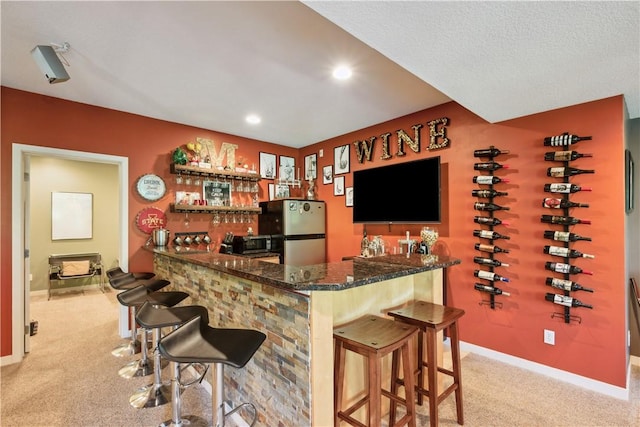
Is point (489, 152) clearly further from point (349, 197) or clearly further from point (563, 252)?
point (349, 197)

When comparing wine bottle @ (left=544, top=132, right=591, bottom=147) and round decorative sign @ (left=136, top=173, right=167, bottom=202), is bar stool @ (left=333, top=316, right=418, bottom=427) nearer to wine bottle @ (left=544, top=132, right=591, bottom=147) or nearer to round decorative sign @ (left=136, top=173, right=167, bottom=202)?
wine bottle @ (left=544, top=132, right=591, bottom=147)

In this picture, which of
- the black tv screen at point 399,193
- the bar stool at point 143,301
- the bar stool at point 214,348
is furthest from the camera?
the black tv screen at point 399,193

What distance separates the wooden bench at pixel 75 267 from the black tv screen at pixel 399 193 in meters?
5.14

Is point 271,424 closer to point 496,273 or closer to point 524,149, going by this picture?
point 496,273

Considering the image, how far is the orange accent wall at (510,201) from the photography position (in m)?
2.28

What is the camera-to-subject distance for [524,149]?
8.74 feet

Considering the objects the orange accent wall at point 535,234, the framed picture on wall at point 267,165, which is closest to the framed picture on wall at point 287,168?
the framed picture on wall at point 267,165

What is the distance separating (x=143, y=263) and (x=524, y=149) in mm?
4257

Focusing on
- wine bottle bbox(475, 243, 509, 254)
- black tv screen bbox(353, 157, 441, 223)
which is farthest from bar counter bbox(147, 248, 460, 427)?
black tv screen bbox(353, 157, 441, 223)

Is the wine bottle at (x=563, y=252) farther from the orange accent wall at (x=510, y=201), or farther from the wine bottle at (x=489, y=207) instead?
the wine bottle at (x=489, y=207)

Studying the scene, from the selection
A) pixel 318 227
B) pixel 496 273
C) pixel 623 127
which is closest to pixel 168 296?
pixel 318 227

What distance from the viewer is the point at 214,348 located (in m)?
1.34

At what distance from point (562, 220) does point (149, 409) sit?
3.50 meters

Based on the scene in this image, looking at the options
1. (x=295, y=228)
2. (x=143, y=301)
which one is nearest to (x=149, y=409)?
(x=143, y=301)
